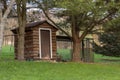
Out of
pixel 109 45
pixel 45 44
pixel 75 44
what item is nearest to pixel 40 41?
pixel 45 44

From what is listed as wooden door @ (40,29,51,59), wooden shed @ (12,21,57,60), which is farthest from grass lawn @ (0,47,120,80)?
wooden door @ (40,29,51,59)

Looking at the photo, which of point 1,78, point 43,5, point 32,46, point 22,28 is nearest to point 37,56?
point 32,46

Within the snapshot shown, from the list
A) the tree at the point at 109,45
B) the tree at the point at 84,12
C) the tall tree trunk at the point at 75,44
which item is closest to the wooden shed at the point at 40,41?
the tree at the point at 84,12

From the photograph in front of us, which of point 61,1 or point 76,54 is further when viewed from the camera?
point 76,54

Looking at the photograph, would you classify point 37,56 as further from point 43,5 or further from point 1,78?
point 1,78

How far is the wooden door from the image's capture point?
69.5 ft

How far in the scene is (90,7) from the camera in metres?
16.4

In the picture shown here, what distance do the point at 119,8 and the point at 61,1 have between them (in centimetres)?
349

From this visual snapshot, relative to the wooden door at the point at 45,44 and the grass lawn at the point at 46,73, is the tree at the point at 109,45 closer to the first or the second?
the wooden door at the point at 45,44

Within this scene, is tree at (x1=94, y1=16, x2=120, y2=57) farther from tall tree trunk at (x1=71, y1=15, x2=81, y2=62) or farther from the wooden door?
the wooden door

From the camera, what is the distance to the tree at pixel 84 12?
623 inches

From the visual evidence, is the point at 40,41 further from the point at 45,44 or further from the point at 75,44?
the point at 75,44

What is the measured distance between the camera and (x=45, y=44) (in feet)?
70.0

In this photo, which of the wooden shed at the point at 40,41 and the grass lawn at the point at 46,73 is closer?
the grass lawn at the point at 46,73
